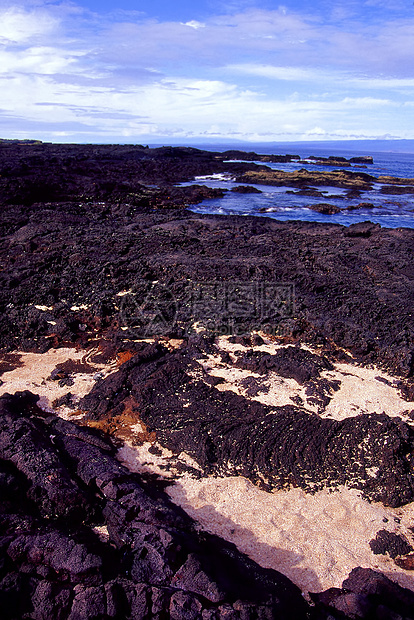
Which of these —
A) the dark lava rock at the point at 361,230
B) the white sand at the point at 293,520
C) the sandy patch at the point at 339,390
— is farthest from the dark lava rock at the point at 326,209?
the white sand at the point at 293,520

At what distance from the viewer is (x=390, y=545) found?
494cm

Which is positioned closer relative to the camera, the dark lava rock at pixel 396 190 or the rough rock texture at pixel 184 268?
the rough rock texture at pixel 184 268

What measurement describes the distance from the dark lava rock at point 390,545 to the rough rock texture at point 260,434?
0.63 metres

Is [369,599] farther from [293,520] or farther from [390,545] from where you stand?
[293,520]

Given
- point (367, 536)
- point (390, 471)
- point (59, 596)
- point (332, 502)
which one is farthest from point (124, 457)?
point (390, 471)

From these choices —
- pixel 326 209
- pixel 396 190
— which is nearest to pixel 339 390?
pixel 326 209

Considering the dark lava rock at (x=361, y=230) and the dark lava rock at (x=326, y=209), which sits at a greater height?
the dark lava rock at (x=326, y=209)

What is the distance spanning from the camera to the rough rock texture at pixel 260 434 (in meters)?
6.03

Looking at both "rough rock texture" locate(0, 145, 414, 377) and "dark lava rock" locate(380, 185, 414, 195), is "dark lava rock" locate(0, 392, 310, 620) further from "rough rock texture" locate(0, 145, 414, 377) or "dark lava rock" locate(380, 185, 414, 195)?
"dark lava rock" locate(380, 185, 414, 195)

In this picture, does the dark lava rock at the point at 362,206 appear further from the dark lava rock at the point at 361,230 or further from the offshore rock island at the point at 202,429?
the offshore rock island at the point at 202,429

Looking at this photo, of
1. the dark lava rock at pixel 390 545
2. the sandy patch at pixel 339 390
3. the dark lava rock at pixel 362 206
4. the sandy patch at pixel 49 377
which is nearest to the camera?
the dark lava rock at pixel 390 545

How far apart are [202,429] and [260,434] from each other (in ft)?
3.09

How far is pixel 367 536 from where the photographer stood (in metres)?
5.13

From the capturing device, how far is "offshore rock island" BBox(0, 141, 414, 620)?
3.92 metres
